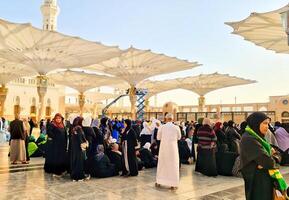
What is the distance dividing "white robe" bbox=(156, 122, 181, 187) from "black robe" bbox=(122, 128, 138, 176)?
0.99 m

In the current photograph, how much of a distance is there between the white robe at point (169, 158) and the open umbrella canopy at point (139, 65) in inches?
567

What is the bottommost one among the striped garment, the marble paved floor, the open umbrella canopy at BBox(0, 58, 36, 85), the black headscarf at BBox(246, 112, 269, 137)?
the marble paved floor

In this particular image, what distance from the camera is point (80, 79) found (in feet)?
99.9

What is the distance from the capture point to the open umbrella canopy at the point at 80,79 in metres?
28.7

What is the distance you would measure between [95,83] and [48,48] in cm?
1531

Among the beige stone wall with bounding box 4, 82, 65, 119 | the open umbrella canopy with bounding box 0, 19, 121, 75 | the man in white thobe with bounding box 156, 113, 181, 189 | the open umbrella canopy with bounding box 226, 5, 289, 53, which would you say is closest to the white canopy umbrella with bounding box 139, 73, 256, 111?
the open umbrella canopy with bounding box 0, 19, 121, 75

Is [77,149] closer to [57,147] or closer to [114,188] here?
[57,147]

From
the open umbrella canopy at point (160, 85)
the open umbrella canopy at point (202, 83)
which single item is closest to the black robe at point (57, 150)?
the open umbrella canopy at point (202, 83)

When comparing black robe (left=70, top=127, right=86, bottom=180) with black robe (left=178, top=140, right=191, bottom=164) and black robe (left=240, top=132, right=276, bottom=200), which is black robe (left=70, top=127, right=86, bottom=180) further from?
black robe (left=240, top=132, right=276, bottom=200)

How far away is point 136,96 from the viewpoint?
2622 cm

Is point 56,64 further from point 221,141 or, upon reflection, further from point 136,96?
point 221,141

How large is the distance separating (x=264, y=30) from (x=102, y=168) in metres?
8.82

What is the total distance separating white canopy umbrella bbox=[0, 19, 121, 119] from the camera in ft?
47.0

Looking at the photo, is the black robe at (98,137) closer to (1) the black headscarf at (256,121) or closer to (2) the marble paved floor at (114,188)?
(2) the marble paved floor at (114,188)
